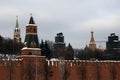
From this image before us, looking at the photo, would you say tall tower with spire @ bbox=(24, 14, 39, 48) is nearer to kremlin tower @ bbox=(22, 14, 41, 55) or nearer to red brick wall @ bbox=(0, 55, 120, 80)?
kremlin tower @ bbox=(22, 14, 41, 55)

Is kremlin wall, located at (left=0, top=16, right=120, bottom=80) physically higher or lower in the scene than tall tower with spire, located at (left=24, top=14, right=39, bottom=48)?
lower

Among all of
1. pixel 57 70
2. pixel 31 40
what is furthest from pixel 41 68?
pixel 31 40

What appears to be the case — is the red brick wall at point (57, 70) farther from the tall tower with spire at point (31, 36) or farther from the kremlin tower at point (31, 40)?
the tall tower with spire at point (31, 36)

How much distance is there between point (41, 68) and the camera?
50.5 meters

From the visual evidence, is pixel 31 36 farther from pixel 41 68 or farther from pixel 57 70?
pixel 57 70

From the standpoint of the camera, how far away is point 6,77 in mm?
48344

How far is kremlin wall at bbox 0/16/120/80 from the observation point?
49.0 meters

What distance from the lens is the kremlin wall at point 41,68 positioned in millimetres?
49000

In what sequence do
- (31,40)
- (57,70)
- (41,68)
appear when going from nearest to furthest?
1. (31,40)
2. (41,68)
3. (57,70)

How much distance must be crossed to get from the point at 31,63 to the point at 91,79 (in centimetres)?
867

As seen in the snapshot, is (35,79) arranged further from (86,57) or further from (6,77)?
(86,57)

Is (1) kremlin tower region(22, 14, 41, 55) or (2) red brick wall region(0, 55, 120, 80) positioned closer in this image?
(2) red brick wall region(0, 55, 120, 80)

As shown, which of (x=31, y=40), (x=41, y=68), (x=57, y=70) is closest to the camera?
(x=31, y=40)

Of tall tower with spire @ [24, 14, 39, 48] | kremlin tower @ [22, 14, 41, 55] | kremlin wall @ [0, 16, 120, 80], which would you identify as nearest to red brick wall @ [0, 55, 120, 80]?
kremlin wall @ [0, 16, 120, 80]
